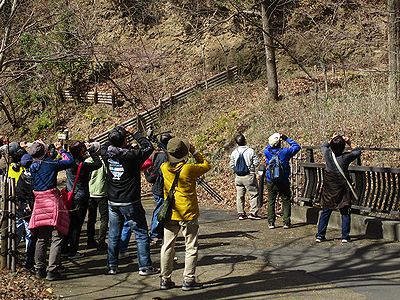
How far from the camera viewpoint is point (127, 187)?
8.36 metres

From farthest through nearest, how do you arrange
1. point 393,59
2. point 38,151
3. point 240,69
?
point 240,69, point 393,59, point 38,151

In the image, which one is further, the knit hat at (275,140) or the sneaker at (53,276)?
the knit hat at (275,140)

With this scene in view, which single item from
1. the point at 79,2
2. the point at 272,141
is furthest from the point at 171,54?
the point at 272,141

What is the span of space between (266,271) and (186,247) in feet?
4.82

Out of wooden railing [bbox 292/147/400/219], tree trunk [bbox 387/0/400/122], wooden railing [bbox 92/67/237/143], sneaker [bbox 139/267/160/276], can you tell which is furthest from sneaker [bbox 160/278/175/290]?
wooden railing [bbox 92/67/237/143]

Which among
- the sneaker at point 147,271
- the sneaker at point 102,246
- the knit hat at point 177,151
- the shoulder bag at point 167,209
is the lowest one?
the sneaker at point 147,271

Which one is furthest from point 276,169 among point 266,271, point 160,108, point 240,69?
point 240,69

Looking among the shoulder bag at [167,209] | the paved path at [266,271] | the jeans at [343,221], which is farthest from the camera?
the jeans at [343,221]

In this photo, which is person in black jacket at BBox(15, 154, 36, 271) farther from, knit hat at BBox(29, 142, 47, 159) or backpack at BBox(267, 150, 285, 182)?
Answer: backpack at BBox(267, 150, 285, 182)

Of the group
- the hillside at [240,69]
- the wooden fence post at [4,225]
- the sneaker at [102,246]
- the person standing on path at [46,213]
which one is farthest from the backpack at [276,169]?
the hillside at [240,69]

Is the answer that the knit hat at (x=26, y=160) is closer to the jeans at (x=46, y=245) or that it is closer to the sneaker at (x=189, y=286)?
the jeans at (x=46, y=245)

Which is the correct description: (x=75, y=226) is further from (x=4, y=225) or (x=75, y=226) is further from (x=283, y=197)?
(x=283, y=197)

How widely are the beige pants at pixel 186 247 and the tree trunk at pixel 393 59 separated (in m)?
11.8

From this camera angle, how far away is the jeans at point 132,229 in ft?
27.4
